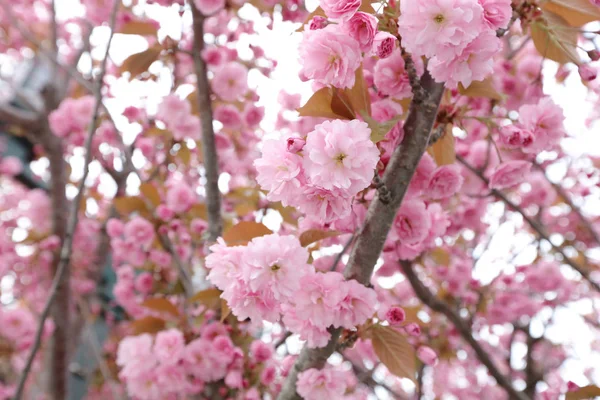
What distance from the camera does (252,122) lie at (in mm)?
2197

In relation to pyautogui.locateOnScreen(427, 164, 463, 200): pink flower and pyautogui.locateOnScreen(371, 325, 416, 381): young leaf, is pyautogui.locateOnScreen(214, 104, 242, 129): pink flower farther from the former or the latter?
pyautogui.locateOnScreen(371, 325, 416, 381): young leaf

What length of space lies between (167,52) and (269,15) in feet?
1.64

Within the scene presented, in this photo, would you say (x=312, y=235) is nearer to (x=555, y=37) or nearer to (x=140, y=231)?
(x=555, y=37)

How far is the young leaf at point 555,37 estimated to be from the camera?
1.07 metres

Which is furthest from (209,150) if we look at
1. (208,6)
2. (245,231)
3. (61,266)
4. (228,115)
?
(245,231)

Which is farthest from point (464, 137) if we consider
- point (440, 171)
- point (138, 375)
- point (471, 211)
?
point (138, 375)

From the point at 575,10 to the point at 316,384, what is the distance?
98cm

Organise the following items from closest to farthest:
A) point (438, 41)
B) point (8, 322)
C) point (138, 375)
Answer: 1. point (438, 41)
2. point (138, 375)
3. point (8, 322)

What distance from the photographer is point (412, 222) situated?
3.60ft

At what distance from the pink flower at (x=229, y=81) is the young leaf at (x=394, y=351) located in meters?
1.22

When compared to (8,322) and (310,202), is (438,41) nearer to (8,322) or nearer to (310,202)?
(310,202)

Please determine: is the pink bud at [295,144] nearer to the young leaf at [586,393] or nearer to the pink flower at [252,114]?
the young leaf at [586,393]

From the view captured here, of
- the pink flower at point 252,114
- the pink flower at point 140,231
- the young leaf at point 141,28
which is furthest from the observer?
the pink flower at point 252,114

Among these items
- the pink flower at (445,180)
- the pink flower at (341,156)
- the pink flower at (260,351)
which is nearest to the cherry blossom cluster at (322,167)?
the pink flower at (341,156)
